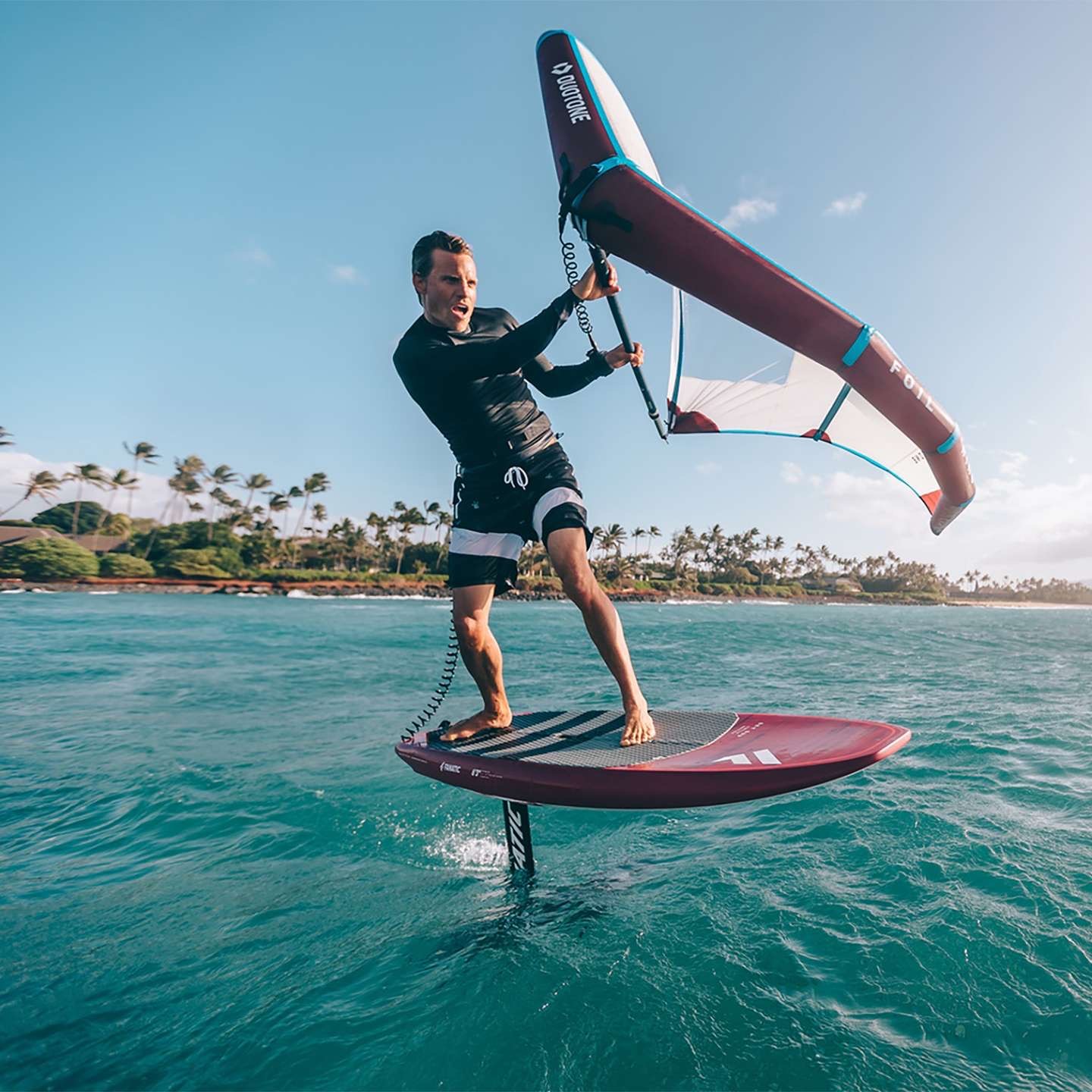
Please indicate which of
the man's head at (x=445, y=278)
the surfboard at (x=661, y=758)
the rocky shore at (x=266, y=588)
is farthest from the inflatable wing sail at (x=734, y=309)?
the rocky shore at (x=266, y=588)

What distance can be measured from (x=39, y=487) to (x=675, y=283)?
93624mm

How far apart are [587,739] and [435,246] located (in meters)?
2.80

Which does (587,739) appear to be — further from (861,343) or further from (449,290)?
(861,343)

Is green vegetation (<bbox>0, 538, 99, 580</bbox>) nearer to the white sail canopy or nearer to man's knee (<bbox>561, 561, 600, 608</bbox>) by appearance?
the white sail canopy

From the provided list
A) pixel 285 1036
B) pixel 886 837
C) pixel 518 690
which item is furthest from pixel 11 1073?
pixel 518 690

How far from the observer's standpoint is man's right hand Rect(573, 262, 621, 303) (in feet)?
9.64

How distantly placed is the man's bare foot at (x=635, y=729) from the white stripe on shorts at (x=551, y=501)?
1.08 m

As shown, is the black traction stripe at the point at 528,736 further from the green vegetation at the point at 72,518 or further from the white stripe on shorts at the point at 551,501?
the green vegetation at the point at 72,518

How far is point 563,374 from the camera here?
3.72 meters

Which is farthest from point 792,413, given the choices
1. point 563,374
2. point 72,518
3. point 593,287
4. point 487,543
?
point 72,518

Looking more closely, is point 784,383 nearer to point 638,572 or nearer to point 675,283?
point 675,283

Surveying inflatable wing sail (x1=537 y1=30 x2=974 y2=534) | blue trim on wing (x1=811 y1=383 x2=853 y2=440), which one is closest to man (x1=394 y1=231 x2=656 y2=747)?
inflatable wing sail (x1=537 y1=30 x2=974 y2=534)

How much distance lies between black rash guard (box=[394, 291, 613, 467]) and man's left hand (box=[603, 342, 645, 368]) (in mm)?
39

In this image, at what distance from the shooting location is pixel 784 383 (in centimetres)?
442
